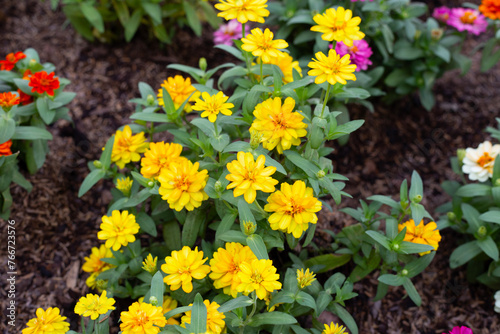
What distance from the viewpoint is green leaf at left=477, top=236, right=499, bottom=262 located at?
8.88 feet

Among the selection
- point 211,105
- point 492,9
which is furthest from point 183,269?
point 492,9

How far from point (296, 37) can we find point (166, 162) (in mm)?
1764

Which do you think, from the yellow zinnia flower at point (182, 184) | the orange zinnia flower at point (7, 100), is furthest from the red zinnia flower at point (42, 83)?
the yellow zinnia flower at point (182, 184)

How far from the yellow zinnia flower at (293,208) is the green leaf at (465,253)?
4.35 ft

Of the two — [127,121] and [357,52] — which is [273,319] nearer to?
[357,52]

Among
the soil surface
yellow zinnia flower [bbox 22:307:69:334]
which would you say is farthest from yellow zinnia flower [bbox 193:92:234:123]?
the soil surface

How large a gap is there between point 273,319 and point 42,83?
199 cm

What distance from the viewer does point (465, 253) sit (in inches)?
113

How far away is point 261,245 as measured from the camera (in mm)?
2170

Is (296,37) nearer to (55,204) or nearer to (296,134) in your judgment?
(296,134)

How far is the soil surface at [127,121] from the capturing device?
2994 millimetres

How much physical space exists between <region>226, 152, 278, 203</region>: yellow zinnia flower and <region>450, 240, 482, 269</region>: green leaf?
159 cm

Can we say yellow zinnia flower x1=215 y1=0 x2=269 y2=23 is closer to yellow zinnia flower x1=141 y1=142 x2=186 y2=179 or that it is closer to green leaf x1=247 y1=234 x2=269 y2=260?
yellow zinnia flower x1=141 y1=142 x2=186 y2=179

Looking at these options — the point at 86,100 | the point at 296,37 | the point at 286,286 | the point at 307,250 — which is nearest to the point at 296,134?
the point at 286,286
